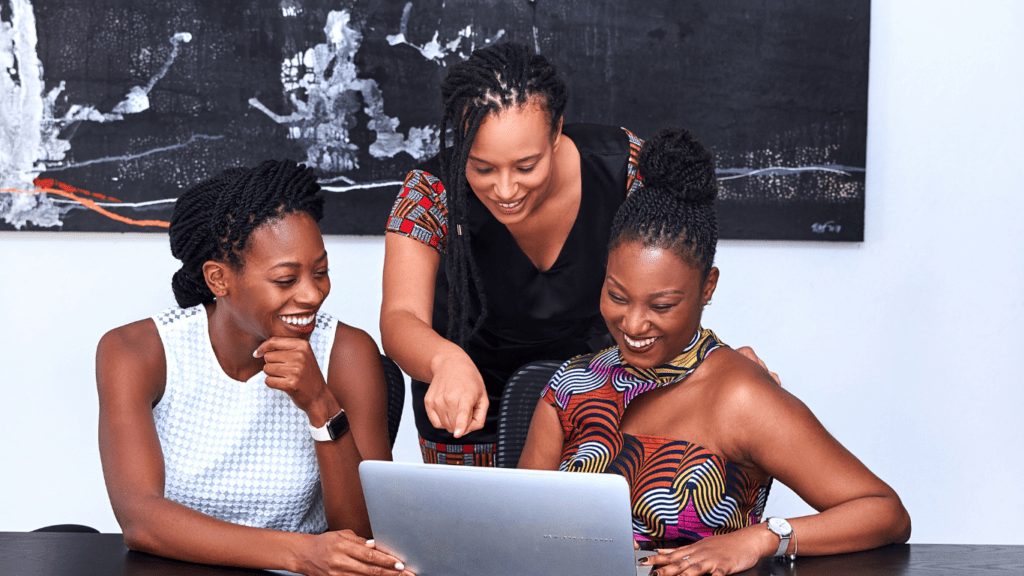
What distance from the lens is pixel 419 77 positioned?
277 centimetres

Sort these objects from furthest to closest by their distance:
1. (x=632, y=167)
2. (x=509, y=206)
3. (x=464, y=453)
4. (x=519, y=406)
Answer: (x=464, y=453) → (x=632, y=167) → (x=519, y=406) → (x=509, y=206)

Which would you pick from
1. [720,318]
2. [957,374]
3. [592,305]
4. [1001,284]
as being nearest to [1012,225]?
[1001,284]

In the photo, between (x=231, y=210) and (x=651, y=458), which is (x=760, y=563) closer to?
(x=651, y=458)

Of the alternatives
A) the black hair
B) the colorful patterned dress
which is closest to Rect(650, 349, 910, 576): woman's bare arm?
the black hair

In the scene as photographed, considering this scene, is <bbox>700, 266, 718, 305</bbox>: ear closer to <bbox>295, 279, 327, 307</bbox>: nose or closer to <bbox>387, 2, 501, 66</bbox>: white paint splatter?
<bbox>295, 279, 327, 307</bbox>: nose

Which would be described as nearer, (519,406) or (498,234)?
(519,406)

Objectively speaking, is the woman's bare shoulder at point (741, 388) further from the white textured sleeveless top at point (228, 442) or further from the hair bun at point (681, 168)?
the white textured sleeveless top at point (228, 442)

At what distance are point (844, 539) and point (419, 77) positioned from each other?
6.61ft

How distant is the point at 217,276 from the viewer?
1622 mm

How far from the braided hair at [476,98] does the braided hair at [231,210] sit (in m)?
0.28

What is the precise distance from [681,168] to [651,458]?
20.2 inches

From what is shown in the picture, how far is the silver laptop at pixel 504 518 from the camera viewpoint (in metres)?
1.01

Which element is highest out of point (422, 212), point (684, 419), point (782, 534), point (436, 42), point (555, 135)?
point (436, 42)
